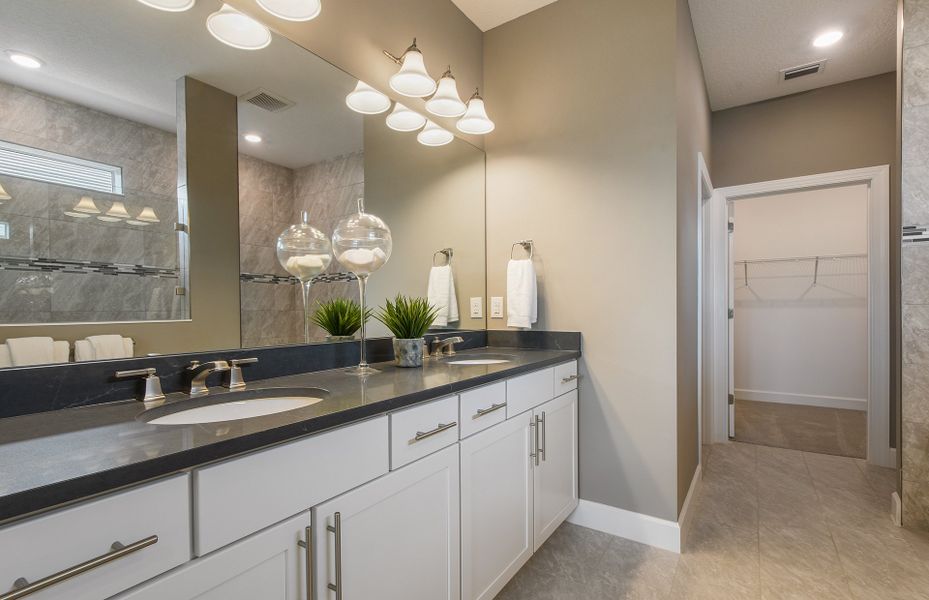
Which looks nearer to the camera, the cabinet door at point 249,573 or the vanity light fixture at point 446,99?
the cabinet door at point 249,573

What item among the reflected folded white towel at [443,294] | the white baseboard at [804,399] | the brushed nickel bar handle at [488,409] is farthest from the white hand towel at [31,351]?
the white baseboard at [804,399]

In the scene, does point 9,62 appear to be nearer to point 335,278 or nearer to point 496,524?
point 335,278

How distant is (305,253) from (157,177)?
0.49m

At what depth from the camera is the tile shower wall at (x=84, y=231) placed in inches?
37.8

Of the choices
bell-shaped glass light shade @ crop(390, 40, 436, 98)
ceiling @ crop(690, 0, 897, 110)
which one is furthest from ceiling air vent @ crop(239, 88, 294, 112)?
ceiling @ crop(690, 0, 897, 110)

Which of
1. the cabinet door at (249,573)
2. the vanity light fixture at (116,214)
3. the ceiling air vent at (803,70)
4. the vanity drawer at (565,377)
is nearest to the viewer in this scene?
the cabinet door at (249,573)

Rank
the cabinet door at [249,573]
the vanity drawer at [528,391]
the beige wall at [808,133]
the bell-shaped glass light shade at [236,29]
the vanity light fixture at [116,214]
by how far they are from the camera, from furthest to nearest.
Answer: the beige wall at [808,133] < the vanity drawer at [528,391] < the bell-shaped glass light shade at [236,29] < the vanity light fixture at [116,214] < the cabinet door at [249,573]

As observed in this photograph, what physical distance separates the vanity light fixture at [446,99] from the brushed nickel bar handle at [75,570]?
191cm

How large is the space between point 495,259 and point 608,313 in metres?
0.70

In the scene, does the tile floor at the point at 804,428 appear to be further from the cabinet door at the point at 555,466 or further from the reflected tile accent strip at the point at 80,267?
the reflected tile accent strip at the point at 80,267

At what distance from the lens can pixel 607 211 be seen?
214 cm

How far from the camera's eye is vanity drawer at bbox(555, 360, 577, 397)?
200cm

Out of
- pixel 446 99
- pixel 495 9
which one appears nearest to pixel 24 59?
pixel 446 99

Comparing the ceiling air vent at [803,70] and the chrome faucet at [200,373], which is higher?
the ceiling air vent at [803,70]
